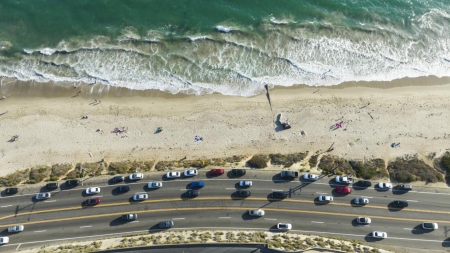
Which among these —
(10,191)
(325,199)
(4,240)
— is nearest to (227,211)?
(325,199)

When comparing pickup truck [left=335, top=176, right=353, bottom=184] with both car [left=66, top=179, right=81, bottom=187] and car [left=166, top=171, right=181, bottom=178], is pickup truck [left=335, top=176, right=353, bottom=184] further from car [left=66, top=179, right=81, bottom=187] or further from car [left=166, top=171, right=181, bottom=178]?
car [left=66, top=179, right=81, bottom=187]

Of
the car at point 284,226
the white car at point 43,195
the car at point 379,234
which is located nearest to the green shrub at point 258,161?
the car at point 284,226

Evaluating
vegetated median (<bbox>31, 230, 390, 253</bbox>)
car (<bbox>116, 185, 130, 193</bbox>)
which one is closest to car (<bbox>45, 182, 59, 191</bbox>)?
vegetated median (<bbox>31, 230, 390, 253</bbox>)

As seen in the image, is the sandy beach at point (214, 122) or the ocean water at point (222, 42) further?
the ocean water at point (222, 42)

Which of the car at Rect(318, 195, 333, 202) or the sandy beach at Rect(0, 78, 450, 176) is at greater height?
the sandy beach at Rect(0, 78, 450, 176)

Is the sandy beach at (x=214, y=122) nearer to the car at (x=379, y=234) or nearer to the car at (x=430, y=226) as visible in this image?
the car at (x=430, y=226)

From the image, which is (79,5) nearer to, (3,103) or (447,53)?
(3,103)
